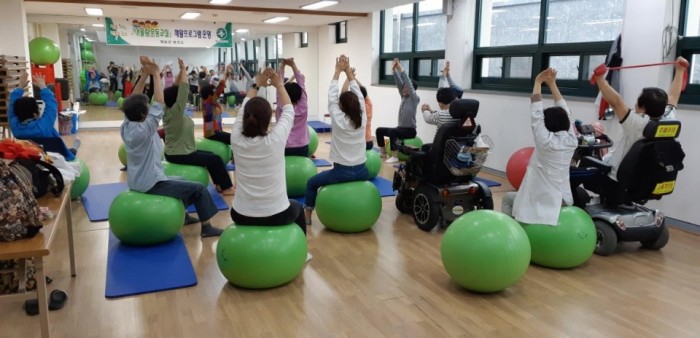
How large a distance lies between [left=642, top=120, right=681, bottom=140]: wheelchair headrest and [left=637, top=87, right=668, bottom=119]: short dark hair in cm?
11

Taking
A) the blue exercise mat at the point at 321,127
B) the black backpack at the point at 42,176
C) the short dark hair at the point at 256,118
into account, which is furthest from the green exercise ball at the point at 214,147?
the blue exercise mat at the point at 321,127

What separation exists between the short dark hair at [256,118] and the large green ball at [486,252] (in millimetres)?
1374

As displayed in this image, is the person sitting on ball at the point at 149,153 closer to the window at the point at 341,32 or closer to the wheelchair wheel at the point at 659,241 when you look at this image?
the wheelchair wheel at the point at 659,241

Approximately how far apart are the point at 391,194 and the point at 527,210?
7.97ft

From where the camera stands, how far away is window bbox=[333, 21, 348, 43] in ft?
37.3

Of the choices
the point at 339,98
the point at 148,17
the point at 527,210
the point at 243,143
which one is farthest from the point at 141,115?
the point at 148,17

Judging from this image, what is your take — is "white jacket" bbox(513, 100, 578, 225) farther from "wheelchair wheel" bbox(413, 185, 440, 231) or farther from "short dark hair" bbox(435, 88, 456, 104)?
"short dark hair" bbox(435, 88, 456, 104)

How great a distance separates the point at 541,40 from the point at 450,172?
3.09m

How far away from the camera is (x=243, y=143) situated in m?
3.28

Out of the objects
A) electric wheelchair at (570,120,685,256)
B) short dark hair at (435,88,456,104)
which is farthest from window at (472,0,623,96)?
electric wheelchair at (570,120,685,256)

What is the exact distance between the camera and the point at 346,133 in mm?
4430

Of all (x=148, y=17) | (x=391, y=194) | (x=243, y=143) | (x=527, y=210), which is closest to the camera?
(x=243, y=143)

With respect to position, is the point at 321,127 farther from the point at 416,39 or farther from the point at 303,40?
the point at 416,39

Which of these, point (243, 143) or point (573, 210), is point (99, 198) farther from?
point (573, 210)
